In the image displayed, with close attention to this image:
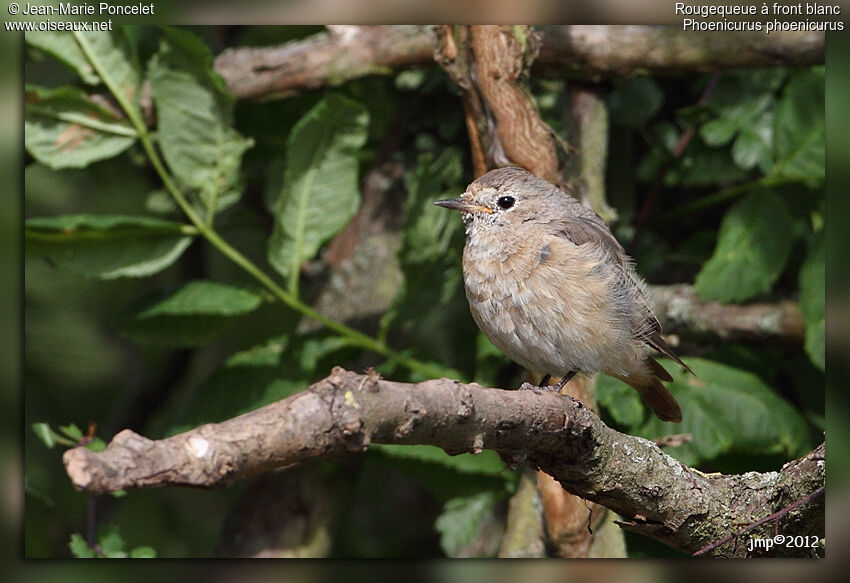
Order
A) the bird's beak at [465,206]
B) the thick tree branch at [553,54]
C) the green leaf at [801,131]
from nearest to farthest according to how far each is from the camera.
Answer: the bird's beak at [465,206] < the green leaf at [801,131] < the thick tree branch at [553,54]

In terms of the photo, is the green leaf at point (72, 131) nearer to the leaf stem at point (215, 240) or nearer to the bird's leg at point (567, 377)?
the leaf stem at point (215, 240)

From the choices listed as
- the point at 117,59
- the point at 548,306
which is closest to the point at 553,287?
the point at 548,306

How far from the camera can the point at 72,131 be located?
3604 millimetres

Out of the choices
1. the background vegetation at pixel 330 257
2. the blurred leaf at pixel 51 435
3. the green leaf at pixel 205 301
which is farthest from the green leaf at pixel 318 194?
the blurred leaf at pixel 51 435

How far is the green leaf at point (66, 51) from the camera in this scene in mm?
3324

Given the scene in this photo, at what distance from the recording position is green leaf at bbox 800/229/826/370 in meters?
3.34

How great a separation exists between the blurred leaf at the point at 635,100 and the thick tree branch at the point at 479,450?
197 centimetres

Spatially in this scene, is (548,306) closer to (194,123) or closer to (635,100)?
(635,100)

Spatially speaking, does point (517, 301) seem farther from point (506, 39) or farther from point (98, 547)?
point (98, 547)

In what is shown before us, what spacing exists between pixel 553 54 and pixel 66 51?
6.77ft

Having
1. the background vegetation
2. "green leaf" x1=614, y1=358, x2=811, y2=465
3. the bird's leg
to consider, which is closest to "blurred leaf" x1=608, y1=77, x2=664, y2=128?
the background vegetation

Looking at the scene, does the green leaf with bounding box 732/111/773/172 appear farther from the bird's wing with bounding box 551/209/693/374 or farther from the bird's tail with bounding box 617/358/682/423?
the bird's tail with bounding box 617/358/682/423

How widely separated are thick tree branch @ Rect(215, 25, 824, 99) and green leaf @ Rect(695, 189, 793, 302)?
2.06 ft

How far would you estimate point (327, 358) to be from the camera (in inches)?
142
